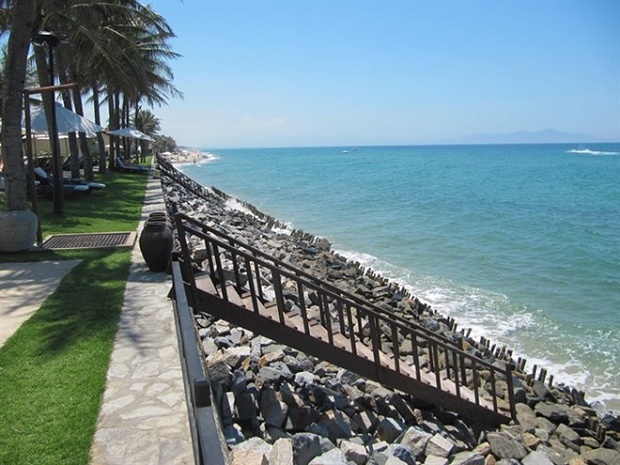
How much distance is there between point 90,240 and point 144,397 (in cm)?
748

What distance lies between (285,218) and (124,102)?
20.2m

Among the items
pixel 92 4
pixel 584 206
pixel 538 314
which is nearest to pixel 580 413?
pixel 538 314

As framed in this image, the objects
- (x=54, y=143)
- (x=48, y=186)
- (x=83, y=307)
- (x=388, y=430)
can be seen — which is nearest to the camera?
(x=388, y=430)

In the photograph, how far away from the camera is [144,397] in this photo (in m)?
4.20

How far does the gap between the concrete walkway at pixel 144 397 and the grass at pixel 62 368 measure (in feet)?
0.36

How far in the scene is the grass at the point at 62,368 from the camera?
139 inches

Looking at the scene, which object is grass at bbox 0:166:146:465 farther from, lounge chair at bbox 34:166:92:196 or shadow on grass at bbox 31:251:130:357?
lounge chair at bbox 34:166:92:196

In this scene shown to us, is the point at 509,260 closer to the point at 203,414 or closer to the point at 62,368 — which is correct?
the point at 62,368

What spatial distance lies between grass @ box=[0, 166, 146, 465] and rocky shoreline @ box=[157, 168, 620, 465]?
1.19 m

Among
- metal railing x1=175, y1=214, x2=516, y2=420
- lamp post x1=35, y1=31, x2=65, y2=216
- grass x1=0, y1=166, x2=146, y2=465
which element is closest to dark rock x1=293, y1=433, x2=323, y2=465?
metal railing x1=175, y1=214, x2=516, y2=420

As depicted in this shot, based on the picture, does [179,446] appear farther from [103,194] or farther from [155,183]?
[155,183]

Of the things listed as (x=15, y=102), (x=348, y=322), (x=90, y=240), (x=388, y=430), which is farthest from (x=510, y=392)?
(x=15, y=102)

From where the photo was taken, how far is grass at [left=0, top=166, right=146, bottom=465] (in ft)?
11.6

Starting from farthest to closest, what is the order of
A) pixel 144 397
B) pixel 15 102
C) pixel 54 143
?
pixel 54 143 < pixel 15 102 < pixel 144 397
